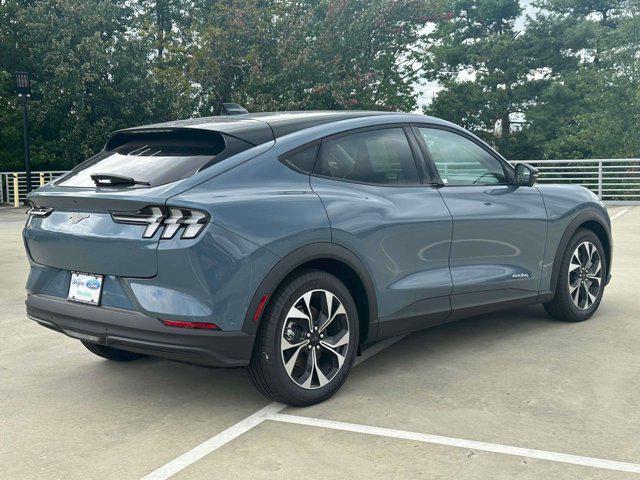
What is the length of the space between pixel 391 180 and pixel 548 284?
1817mm

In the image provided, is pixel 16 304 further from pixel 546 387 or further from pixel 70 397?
pixel 546 387

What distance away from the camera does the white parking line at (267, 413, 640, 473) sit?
352 centimetres

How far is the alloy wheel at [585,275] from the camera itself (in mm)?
6262

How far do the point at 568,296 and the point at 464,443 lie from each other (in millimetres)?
2744

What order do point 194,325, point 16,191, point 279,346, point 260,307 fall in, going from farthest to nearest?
point 16,191
point 279,346
point 260,307
point 194,325

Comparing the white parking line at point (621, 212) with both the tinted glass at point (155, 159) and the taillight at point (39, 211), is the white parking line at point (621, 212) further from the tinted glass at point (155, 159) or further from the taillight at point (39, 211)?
the taillight at point (39, 211)

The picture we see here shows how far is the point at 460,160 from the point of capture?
18.3ft

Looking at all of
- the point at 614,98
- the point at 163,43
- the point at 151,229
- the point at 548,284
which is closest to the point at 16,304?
the point at 151,229

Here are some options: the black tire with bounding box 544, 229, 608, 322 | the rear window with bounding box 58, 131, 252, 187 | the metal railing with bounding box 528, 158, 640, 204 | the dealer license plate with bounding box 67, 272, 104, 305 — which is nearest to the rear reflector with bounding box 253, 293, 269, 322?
the rear window with bounding box 58, 131, 252, 187

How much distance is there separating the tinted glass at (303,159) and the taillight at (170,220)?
0.73 meters

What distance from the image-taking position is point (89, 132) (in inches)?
1282

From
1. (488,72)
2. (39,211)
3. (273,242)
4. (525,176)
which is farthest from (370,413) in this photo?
(488,72)

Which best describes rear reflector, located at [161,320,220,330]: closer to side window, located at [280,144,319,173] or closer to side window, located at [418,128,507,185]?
side window, located at [280,144,319,173]

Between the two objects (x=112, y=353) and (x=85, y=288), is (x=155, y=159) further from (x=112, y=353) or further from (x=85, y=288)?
(x=112, y=353)
